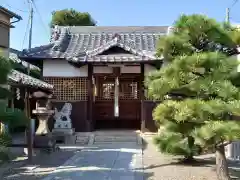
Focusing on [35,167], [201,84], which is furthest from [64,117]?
[201,84]

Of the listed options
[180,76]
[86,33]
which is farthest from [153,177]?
[86,33]

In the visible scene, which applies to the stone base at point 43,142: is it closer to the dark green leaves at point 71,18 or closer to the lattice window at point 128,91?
the lattice window at point 128,91

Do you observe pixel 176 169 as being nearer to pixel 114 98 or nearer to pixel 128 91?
pixel 114 98

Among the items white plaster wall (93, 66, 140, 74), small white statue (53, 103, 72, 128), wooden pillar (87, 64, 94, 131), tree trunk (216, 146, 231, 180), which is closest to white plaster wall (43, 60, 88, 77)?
wooden pillar (87, 64, 94, 131)

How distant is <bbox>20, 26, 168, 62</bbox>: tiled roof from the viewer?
14828mm

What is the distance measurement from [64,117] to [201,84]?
874 cm

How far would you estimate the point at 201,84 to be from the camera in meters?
7.38

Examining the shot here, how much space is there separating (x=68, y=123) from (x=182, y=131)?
7.10m

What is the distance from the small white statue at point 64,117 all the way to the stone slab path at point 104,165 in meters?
2.32

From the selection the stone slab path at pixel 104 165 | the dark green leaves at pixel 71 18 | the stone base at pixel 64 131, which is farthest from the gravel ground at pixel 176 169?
the dark green leaves at pixel 71 18

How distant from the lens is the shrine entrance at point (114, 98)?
1647 centimetres

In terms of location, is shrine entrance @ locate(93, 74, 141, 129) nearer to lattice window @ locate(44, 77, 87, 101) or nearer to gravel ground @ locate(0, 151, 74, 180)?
lattice window @ locate(44, 77, 87, 101)

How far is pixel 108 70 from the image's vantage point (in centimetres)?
1620

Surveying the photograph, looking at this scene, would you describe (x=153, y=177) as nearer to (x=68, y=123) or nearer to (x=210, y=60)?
(x=210, y=60)
